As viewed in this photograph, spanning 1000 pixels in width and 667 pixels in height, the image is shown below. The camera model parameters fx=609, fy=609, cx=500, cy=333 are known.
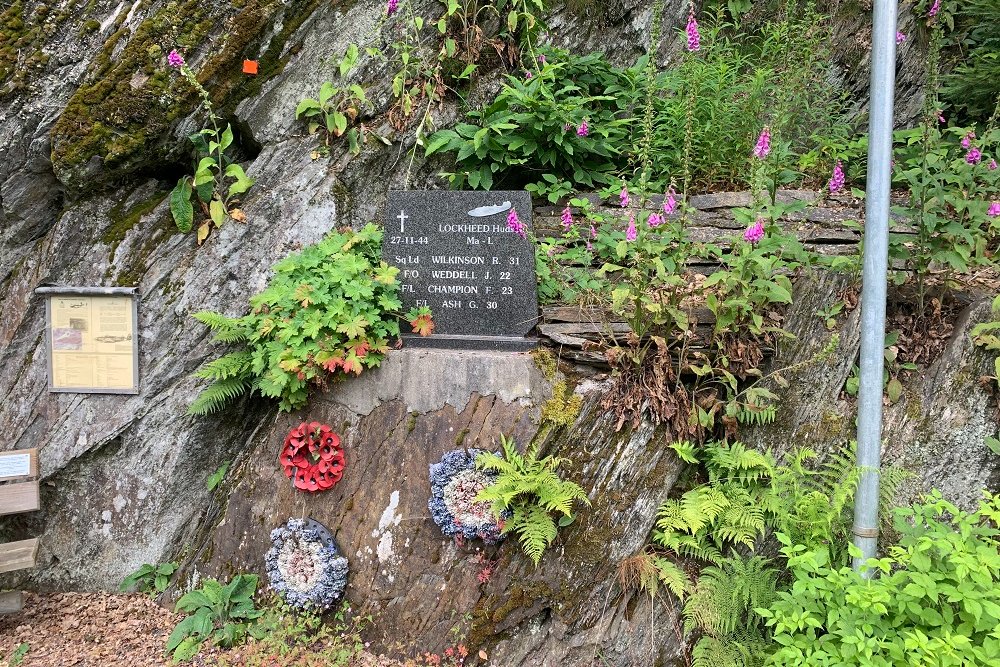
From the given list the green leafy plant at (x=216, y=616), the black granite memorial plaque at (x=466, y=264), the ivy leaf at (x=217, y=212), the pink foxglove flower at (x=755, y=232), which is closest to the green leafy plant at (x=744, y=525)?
the pink foxglove flower at (x=755, y=232)

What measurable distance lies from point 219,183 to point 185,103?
0.78 meters

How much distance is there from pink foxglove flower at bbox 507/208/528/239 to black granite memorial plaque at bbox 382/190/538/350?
74 mm

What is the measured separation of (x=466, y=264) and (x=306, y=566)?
8.01 feet

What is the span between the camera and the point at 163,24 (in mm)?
5648

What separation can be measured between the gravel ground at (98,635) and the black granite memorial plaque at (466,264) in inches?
92.7

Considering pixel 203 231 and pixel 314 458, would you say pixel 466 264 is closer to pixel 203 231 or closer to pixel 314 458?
pixel 314 458

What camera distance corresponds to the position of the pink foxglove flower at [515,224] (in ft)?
14.3

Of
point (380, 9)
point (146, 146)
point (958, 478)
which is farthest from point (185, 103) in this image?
point (958, 478)

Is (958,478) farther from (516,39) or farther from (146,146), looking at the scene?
(146,146)

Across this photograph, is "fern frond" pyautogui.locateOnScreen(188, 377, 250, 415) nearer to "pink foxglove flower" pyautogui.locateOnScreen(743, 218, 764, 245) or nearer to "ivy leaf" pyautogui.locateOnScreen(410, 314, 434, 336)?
"ivy leaf" pyautogui.locateOnScreen(410, 314, 434, 336)

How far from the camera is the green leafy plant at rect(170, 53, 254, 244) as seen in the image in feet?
→ 17.8

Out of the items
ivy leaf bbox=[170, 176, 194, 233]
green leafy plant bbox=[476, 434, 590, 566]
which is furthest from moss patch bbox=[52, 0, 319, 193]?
green leafy plant bbox=[476, 434, 590, 566]

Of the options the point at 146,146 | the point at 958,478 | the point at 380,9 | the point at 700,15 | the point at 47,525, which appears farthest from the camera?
the point at 700,15

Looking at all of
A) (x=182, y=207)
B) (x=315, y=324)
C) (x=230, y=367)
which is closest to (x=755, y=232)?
(x=315, y=324)
